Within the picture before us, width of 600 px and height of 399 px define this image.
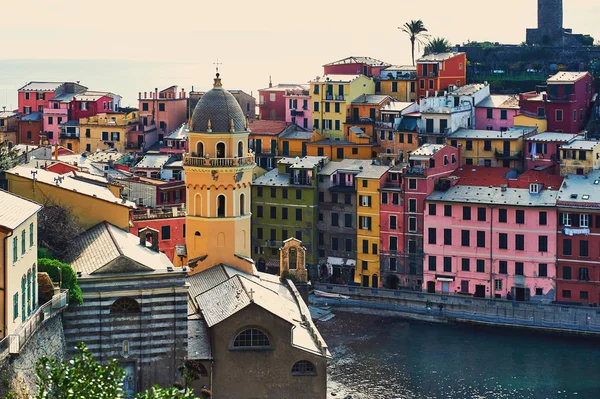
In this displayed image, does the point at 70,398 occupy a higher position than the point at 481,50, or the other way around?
the point at 481,50

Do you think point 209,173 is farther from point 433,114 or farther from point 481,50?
point 481,50

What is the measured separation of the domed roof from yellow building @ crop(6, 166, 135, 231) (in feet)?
20.4

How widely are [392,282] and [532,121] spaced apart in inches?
567

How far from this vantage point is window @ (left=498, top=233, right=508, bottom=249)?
8700 cm

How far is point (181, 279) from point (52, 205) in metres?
7.44

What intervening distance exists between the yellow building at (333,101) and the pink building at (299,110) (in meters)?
0.93

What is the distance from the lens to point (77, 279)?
167 ft

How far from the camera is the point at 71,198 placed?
57844 mm

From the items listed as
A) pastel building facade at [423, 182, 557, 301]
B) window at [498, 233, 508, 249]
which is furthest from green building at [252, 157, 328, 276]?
window at [498, 233, 508, 249]

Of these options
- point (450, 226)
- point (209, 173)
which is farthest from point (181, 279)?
point (450, 226)

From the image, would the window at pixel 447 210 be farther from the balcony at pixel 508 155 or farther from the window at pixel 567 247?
the balcony at pixel 508 155

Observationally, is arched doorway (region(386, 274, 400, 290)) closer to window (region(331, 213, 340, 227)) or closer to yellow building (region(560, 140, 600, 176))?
window (region(331, 213, 340, 227))

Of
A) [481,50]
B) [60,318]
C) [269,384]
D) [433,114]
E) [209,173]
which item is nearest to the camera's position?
[60,318]

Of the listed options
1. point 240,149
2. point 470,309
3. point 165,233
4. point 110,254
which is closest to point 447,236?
point 470,309
